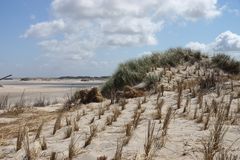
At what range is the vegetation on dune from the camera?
1685 centimetres

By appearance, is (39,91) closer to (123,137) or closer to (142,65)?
(142,65)

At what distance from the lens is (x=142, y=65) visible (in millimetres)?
17797

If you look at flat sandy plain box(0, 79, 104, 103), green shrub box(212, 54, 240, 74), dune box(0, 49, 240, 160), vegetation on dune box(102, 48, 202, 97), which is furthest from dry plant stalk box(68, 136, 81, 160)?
green shrub box(212, 54, 240, 74)

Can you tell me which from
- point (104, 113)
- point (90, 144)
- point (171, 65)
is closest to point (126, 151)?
point (90, 144)

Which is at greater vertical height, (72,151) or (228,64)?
(228,64)

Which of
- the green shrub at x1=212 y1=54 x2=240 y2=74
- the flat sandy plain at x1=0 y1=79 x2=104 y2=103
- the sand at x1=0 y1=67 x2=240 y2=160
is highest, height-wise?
the green shrub at x1=212 y1=54 x2=240 y2=74

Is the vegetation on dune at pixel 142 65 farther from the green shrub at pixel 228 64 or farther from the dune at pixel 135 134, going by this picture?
the dune at pixel 135 134

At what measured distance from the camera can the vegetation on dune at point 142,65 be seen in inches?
663

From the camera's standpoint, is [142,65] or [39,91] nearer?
[142,65]

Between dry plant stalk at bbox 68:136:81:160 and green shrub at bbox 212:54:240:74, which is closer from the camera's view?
dry plant stalk at bbox 68:136:81:160

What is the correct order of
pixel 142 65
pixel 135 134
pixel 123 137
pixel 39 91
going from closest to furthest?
1. pixel 123 137
2. pixel 135 134
3. pixel 142 65
4. pixel 39 91

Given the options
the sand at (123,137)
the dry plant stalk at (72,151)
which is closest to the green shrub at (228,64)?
the sand at (123,137)

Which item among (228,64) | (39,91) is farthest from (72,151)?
(39,91)

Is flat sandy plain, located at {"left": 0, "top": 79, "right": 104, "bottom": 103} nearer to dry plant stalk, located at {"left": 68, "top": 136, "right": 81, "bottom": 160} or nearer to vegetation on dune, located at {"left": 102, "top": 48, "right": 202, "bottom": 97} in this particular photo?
vegetation on dune, located at {"left": 102, "top": 48, "right": 202, "bottom": 97}
